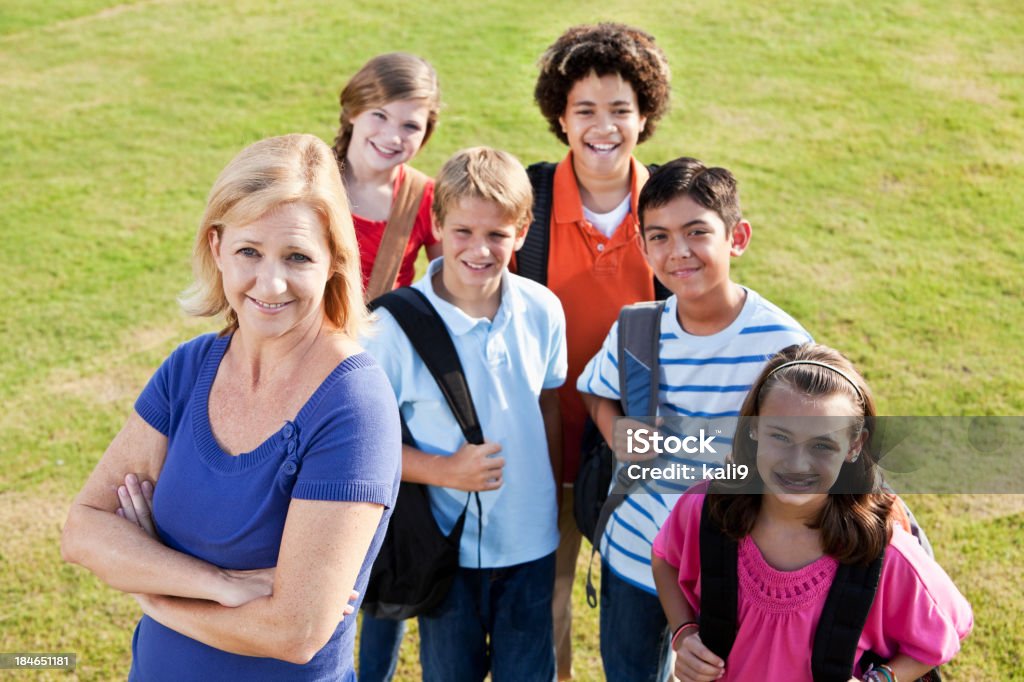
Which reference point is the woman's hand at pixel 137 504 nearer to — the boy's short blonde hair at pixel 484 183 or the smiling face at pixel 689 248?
the boy's short blonde hair at pixel 484 183

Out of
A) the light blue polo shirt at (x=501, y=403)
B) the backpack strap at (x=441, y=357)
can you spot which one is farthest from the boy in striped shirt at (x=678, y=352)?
the backpack strap at (x=441, y=357)

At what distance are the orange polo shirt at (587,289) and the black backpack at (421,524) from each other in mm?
531

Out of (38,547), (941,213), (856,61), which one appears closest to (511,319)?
(38,547)

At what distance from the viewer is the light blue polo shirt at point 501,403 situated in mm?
2697

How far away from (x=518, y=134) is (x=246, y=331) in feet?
22.1

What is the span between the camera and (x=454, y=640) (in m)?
2.84

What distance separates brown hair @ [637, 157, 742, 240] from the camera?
8.95ft

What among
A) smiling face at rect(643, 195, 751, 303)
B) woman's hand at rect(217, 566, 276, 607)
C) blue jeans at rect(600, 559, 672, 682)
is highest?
smiling face at rect(643, 195, 751, 303)

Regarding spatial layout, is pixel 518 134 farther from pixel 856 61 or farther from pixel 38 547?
pixel 38 547

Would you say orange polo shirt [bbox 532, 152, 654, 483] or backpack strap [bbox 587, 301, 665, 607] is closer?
backpack strap [bbox 587, 301, 665, 607]

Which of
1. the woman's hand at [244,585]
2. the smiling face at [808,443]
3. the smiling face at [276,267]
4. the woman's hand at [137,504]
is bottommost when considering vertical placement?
the woman's hand at [244,585]

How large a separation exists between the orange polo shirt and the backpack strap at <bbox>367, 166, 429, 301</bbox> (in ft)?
2.09

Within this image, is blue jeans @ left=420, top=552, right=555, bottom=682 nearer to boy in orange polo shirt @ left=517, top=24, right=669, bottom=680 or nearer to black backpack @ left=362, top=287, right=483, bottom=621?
black backpack @ left=362, top=287, right=483, bottom=621

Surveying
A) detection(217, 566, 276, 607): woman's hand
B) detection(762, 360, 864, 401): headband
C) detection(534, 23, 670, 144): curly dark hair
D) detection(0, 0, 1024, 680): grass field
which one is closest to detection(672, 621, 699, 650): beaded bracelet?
detection(762, 360, 864, 401): headband
